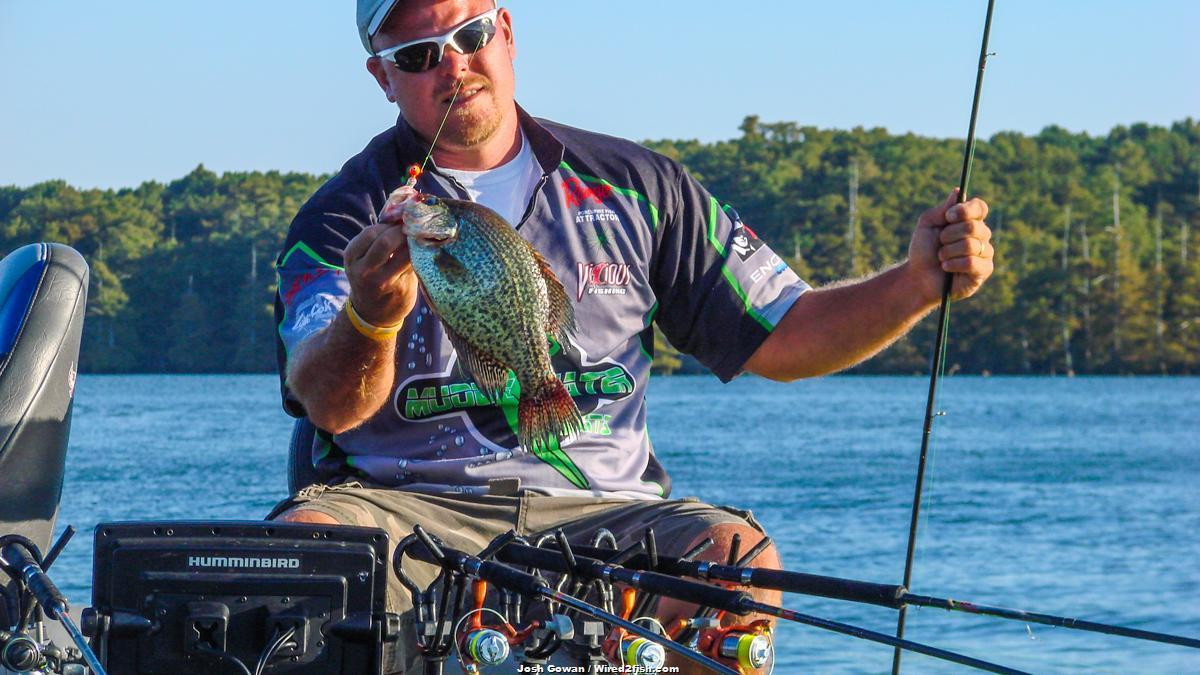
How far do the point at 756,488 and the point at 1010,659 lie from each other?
49.3 feet

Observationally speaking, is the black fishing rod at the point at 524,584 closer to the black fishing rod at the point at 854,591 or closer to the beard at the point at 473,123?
the black fishing rod at the point at 854,591

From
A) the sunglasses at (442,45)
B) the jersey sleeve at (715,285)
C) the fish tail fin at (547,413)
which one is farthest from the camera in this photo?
the jersey sleeve at (715,285)

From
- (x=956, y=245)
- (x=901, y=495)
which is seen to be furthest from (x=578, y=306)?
(x=901, y=495)

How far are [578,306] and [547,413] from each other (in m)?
0.58

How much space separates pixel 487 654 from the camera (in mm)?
2979

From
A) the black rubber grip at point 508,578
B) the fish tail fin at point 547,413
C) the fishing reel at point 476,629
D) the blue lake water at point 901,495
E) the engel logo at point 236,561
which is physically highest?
the fish tail fin at point 547,413

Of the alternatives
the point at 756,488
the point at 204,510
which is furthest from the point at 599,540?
the point at 756,488

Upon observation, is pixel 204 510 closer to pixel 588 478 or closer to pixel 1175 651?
pixel 1175 651

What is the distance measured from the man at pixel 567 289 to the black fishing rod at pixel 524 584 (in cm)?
56

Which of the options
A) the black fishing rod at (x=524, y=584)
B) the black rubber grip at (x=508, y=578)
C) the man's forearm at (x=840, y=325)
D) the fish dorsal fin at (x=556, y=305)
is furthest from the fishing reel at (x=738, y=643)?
the man's forearm at (x=840, y=325)

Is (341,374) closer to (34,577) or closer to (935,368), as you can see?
(34,577)

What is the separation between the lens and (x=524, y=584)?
2.86 meters

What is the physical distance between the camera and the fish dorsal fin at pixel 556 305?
343 centimetres

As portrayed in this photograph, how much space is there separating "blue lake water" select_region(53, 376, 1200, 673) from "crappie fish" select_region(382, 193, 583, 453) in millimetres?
7115
